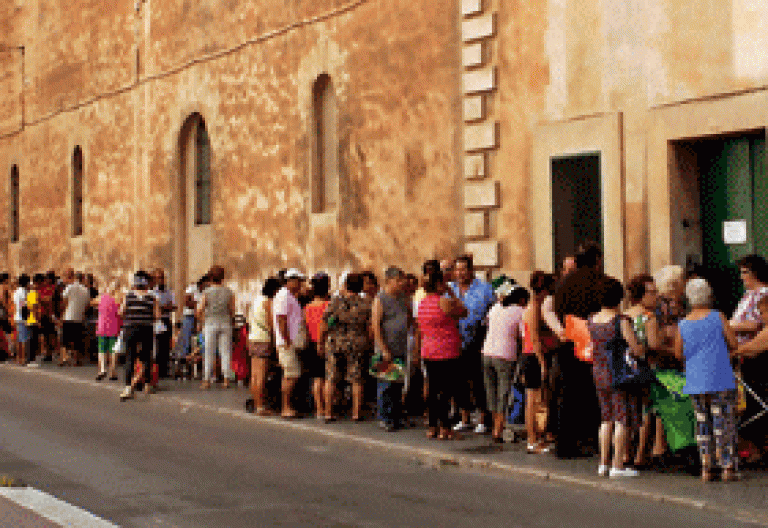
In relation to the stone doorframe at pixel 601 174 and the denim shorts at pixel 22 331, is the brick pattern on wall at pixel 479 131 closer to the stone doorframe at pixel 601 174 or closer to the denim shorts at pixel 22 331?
the stone doorframe at pixel 601 174

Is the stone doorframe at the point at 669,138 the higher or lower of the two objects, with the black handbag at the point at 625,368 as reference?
higher

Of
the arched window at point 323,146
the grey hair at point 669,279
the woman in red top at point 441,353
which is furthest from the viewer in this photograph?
the arched window at point 323,146

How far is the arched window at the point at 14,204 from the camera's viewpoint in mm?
37562

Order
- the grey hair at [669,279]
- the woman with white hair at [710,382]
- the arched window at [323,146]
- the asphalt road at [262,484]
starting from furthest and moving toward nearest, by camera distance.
A: the arched window at [323,146]
the grey hair at [669,279]
the woman with white hair at [710,382]
the asphalt road at [262,484]

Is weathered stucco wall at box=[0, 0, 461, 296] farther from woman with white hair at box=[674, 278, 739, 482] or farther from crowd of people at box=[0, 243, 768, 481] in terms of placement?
woman with white hair at box=[674, 278, 739, 482]

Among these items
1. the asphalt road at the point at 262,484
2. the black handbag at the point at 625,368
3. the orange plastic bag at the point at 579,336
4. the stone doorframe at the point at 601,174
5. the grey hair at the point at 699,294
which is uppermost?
the stone doorframe at the point at 601,174

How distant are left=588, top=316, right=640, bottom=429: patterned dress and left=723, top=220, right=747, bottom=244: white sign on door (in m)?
3.38

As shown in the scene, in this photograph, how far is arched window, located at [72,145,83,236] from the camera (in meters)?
32.7

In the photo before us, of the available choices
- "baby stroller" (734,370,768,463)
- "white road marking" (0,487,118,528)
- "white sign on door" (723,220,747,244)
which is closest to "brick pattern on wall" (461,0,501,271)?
"white sign on door" (723,220,747,244)

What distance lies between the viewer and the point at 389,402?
15609 millimetres

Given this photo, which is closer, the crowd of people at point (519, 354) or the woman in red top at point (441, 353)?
the crowd of people at point (519, 354)

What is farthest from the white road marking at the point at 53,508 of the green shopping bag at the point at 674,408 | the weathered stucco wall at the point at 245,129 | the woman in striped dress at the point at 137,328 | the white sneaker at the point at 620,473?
the woman in striped dress at the point at 137,328

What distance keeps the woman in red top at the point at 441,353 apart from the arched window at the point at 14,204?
25.0 m

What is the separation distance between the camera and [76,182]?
32906 millimetres
